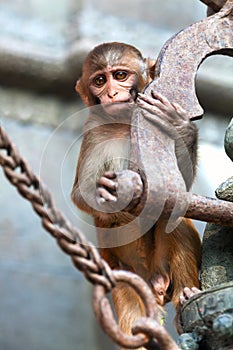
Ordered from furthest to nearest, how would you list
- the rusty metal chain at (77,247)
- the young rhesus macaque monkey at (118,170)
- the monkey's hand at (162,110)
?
1. the young rhesus macaque monkey at (118,170)
2. the monkey's hand at (162,110)
3. the rusty metal chain at (77,247)

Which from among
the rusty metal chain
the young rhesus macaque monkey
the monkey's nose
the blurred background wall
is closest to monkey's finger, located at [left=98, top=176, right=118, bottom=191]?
the rusty metal chain

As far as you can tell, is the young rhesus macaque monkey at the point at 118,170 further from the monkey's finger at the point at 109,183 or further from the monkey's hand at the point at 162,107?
the monkey's finger at the point at 109,183

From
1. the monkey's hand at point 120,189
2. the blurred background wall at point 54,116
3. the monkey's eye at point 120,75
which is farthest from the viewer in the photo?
the blurred background wall at point 54,116

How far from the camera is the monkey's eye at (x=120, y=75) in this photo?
232cm

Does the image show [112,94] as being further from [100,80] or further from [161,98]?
[161,98]

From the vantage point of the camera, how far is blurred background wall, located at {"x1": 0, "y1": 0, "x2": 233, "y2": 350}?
3756mm

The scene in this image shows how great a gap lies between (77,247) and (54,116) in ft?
9.89

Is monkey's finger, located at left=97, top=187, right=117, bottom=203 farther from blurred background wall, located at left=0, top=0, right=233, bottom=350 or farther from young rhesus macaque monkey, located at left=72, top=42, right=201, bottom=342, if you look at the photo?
blurred background wall, located at left=0, top=0, right=233, bottom=350

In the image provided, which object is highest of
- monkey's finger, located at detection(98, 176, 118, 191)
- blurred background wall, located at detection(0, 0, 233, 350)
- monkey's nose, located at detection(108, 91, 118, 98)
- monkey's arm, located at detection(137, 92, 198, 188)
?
monkey's finger, located at detection(98, 176, 118, 191)

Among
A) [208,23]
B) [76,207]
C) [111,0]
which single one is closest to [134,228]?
[76,207]

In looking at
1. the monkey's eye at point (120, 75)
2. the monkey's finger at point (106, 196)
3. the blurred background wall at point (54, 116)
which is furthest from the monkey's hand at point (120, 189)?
the blurred background wall at point (54, 116)

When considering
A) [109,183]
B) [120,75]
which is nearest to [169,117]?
[109,183]

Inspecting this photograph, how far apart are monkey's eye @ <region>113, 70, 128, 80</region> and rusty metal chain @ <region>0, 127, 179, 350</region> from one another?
3.85 feet

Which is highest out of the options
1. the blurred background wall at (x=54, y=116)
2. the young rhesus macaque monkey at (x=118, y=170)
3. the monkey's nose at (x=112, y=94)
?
the monkey's nose at (x=112, y=94)
